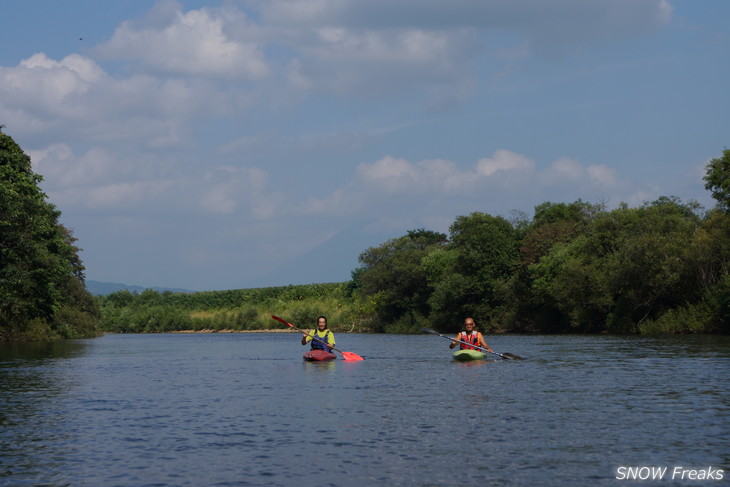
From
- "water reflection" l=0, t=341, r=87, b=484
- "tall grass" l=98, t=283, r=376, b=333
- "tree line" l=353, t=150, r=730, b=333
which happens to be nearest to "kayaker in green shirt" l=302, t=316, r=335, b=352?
"water reflection" l=0, t=341, r=87, b=484

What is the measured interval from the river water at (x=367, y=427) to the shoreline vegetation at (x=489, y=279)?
22.1 meters

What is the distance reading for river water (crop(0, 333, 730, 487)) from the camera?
11.8 metres

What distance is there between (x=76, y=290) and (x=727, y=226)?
153 feet

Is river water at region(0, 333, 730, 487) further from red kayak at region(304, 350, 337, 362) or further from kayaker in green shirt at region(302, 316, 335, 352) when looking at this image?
kayaker in green shirt at region(302, 316, 335, 352)

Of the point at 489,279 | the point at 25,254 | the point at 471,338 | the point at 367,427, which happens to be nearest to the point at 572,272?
the point at 489,279

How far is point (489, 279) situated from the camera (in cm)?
7981

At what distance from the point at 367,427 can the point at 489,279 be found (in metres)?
65.0

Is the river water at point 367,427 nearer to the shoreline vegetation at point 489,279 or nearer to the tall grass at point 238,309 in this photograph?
the shoreline vegetation at point 489,279

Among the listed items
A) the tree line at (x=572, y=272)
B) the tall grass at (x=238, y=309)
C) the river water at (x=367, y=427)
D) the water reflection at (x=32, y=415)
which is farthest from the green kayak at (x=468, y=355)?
the tall grass at (x=238, y=309)

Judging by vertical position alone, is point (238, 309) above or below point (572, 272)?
below

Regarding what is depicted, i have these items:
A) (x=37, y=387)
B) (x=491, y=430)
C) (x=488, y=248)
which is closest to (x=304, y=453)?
(x=491, y=430)

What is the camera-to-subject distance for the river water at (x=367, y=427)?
38.8 ft

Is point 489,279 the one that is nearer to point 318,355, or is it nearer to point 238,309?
point 238,309

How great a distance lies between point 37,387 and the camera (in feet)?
76.9
